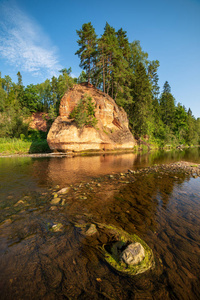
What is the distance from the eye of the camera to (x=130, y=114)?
38.7 meters

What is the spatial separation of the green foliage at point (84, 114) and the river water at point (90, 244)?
17851 millimetres

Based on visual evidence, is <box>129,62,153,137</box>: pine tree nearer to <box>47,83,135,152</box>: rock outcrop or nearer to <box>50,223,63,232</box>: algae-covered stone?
<box>47,83,135,152</box>: rock outcrop

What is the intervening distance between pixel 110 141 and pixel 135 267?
24.5 m

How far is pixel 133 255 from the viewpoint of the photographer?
2775 mm

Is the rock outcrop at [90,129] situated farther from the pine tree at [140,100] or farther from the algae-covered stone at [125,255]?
the algae-covered stone at [125,255]

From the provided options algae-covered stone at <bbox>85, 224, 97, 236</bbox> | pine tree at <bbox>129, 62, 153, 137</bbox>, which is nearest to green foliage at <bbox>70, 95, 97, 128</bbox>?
pine tree at <bbox>129, 62, 153, 137</bbox>

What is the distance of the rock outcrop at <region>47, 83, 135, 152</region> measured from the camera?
75.4ft

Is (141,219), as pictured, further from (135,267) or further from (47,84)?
(47,84)

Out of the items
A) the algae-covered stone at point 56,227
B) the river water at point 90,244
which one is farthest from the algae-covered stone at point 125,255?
the algae-covered stone at point 56,227

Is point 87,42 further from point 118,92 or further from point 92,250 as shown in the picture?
point 92,250

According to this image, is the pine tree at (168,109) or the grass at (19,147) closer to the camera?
the grass at (19,147)

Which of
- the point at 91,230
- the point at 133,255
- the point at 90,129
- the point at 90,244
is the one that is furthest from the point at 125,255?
the point at 90,129

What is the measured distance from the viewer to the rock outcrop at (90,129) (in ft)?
75.4

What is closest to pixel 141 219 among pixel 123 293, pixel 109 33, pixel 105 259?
pixel 105 259
